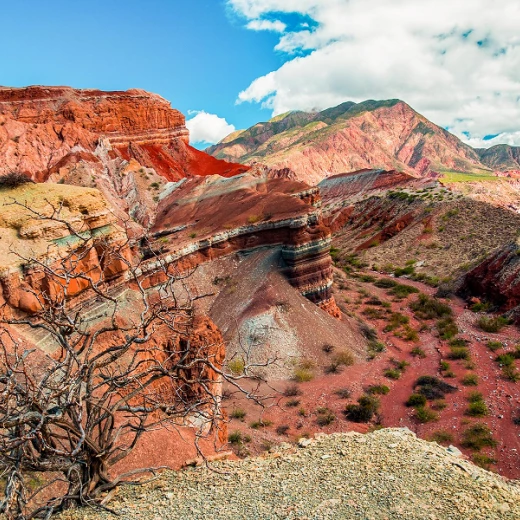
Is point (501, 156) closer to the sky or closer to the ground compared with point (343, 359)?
closer to the sky

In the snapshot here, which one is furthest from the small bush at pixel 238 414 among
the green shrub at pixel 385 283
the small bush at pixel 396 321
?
the green shrub at pixel 385 283

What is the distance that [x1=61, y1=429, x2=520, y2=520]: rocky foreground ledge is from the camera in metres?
5.65

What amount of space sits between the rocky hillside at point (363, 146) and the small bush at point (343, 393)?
321 feet

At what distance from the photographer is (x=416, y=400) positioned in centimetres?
1590

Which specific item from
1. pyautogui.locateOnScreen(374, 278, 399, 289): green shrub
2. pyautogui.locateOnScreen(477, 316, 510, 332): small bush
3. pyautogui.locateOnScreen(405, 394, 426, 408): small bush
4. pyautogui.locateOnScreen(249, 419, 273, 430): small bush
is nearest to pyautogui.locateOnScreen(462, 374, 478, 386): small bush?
pyautogui.locateOnScreen(405, 394, 426, 408): small bush

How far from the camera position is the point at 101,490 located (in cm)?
602

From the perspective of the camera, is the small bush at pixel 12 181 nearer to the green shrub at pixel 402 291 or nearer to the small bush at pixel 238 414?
the small bush at pixel 238 414

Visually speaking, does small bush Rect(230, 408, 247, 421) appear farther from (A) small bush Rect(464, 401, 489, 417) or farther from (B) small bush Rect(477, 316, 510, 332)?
(B) small bush Rect(477, 316, 510, 332)

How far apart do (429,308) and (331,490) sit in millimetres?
21895

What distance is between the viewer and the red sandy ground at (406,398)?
13500 mm

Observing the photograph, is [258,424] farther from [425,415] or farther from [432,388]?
[432,388]

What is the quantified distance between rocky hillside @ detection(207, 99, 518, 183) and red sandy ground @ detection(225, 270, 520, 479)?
94.3 m

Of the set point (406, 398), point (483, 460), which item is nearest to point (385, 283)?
point (406, 398)

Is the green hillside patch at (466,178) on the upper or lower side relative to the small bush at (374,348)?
upper
